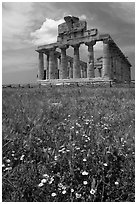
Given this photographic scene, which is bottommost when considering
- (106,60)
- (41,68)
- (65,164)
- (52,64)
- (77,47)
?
(65,164)

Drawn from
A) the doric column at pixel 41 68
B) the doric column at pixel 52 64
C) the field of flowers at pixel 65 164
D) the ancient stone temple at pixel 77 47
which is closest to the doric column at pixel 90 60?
the ancient stone temple at pixel 77 47

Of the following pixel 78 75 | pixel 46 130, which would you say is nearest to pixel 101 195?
pixel 46 130

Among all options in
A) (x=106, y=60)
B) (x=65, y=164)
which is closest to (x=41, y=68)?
(x=106, y=60)

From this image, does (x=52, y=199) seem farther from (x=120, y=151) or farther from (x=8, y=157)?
(x=120, y=151)

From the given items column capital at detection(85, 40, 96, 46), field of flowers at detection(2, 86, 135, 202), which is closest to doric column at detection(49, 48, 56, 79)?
column capital at detection(85, 40, 96, 46)

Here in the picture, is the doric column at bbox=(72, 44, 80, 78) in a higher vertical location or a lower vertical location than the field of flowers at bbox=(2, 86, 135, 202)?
higher

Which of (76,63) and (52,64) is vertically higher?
(52,64)

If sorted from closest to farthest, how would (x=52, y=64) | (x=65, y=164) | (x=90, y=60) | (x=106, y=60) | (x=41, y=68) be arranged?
(x=65, y=164) → (x=106, y=60) → (x=90, y=60) → (x=52, y=64) → (x=41, y=68)

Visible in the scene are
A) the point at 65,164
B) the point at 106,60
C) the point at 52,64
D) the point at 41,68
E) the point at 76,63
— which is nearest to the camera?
the point at 65,164

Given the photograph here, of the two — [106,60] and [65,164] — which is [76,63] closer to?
[106,60]

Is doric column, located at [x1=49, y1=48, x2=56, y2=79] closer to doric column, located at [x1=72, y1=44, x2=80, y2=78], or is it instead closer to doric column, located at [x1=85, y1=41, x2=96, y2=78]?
doric column, located at [x1=72, y1=44, x2=80, y2=78]

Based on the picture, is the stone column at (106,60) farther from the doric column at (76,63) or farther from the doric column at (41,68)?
the doric column at (41,68)

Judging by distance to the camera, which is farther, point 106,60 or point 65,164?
point 106,60

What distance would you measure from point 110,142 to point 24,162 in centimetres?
204
